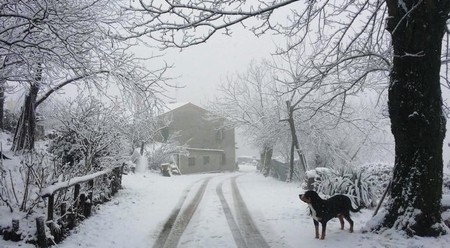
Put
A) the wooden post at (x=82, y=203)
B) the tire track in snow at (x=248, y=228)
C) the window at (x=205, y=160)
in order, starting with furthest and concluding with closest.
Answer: the window at (x=205, y=160), the wooden post at (x=82, y=203), the tire track in snow at (x=248, y=228)

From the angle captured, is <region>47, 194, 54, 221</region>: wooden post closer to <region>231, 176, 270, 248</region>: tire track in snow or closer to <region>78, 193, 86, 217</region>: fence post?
<region>78, 193, 86, 217</region>: fence post

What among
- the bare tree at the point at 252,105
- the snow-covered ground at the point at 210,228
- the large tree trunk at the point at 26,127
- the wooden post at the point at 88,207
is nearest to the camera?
the snow-covered ground at the point at 210,228

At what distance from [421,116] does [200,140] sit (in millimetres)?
46465

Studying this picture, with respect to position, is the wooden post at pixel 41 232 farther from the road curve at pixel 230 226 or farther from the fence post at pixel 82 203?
the fence post at pixel 82 203

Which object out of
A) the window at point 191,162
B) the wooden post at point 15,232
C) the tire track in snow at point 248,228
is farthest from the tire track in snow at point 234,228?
the window at point 191,162

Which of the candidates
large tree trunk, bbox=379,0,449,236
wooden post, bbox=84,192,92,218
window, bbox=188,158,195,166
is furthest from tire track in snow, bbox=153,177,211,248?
window, bbox=188,158,195,166

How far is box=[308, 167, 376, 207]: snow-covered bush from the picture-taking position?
36.6 ft

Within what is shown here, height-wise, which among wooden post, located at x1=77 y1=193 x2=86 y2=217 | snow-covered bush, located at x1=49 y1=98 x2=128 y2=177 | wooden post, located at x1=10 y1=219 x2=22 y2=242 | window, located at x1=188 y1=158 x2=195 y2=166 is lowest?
wooden post, located at x1=10 y1=219 x2=22 y2=242

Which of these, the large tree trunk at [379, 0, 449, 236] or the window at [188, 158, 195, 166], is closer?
the large tree trunk at [379, 0, 449, 236]

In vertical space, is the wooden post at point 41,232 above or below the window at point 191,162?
below

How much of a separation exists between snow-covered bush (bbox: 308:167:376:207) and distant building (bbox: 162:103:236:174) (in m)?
33.0

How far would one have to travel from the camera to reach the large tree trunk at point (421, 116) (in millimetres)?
6914

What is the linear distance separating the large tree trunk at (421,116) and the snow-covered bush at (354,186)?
3.91 meters

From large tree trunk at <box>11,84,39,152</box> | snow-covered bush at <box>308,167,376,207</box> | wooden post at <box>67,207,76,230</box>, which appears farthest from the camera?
large tree trunk at <box>11,84,39,152</box>
